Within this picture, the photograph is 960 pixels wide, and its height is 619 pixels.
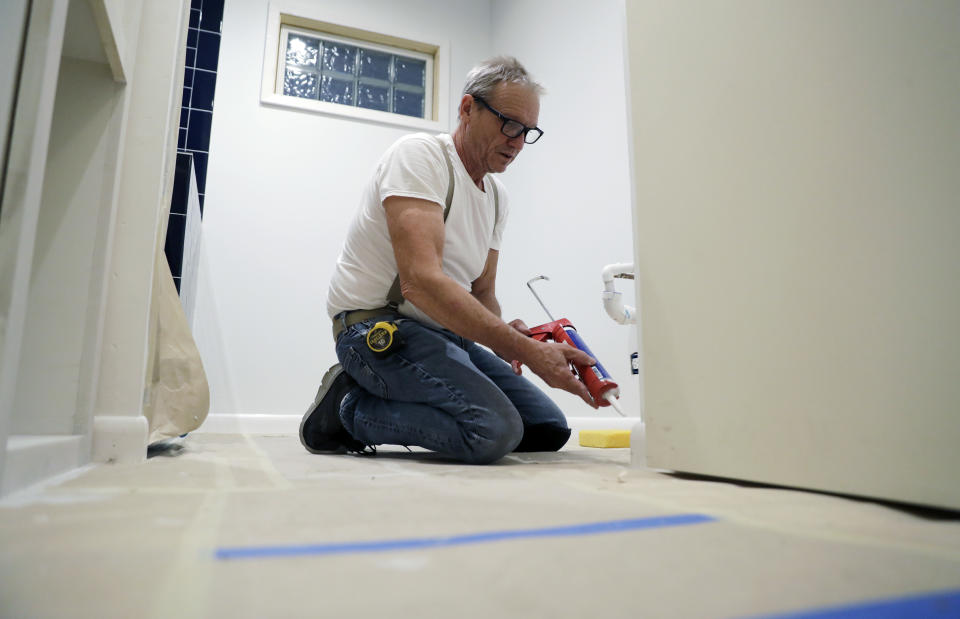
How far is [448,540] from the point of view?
0.44 metres

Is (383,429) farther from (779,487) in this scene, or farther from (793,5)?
(793,5)

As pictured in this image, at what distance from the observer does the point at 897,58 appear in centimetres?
59

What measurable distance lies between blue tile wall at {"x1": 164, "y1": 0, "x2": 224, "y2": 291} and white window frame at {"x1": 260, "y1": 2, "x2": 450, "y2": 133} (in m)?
0.23

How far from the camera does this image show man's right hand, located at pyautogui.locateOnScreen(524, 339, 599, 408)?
104 cm

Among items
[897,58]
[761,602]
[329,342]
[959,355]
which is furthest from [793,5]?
[329,342]

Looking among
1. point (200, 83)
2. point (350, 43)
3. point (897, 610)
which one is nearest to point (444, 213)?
point (897, 610)

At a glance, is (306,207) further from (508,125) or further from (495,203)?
(508,125)

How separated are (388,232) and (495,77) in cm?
43

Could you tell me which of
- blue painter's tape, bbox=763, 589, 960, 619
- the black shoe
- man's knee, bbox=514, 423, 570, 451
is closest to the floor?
blue painter's tape, bbox=763, 589, 960, 619

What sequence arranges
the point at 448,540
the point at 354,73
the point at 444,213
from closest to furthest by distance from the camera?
the point at 448,540 → the point at 444,213 → the point at 354,73

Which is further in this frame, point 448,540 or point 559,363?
point 559,363

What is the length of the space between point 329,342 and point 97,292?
1.84 m

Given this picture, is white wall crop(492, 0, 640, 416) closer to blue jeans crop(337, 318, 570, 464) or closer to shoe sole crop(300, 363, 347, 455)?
blue jeans crop(337, 318, 570, 464)

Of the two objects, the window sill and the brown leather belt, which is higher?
the window sill
